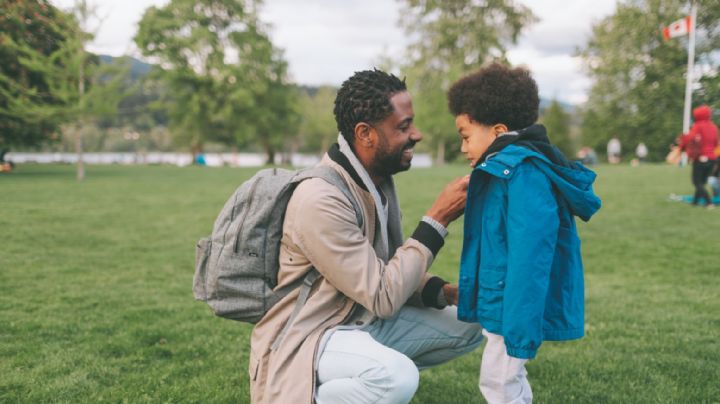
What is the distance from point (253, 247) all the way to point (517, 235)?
3.63ft

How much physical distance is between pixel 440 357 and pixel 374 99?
141 centimetres

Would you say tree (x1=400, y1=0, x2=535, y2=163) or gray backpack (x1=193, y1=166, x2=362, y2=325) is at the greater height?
tree (x1=400, y1=0, x2=535, y2=163)

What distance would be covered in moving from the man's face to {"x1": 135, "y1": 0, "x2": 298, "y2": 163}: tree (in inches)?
1879

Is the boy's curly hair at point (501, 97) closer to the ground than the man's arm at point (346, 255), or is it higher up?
higher up

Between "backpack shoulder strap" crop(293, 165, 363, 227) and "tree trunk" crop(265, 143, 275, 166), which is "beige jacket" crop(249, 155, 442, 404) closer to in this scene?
"backpack shoulder strap" crop(293, 165, 363, 227)

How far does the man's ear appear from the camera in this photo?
261cm

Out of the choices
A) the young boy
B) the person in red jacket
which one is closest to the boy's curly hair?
the young boy

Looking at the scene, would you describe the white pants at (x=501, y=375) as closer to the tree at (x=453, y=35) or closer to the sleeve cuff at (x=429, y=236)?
the sleeve cuff at (x=429, y=236)

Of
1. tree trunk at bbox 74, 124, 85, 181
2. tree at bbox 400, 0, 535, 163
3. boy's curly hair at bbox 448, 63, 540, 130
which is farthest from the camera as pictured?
tree at bbox 400, 0, 535, 163

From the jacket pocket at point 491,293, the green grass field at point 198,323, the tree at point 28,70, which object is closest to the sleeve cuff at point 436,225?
the jacket pocket at point 491,293

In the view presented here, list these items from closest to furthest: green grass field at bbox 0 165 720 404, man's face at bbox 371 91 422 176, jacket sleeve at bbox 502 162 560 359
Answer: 1. jacket sleeve at bbox 502 162 560 359
2. man's face at bbox 371 91 422 176
3. green grass field at bbox 0 165 720 404

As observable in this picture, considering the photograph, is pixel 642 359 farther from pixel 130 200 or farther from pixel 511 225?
pixel 130 200

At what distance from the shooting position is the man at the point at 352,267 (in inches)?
95.1

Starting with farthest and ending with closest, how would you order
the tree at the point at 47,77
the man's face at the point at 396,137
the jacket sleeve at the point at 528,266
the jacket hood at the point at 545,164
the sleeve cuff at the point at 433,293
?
the tree at the point at 47,77
the sleeve cuff at the point at 433,293
the man's face at the point at 396,137
the jacket hood at the point at 545,164
the jacket sleeve at the point at 528,266
